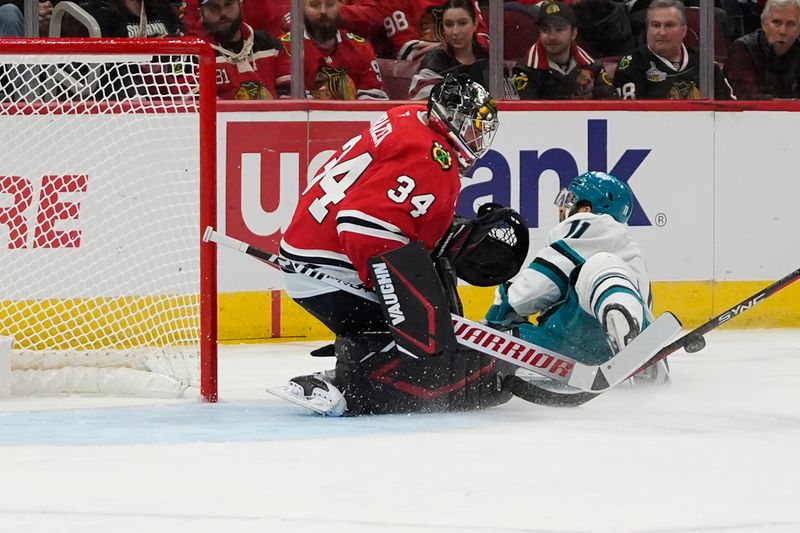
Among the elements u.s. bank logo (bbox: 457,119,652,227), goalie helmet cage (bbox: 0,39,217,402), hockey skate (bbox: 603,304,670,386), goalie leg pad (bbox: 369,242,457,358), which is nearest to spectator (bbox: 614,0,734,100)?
u.s. bank logo (bbox: 457,119,652,227)

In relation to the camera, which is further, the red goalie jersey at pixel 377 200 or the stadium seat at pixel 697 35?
the stadium seat at pixel 697 35

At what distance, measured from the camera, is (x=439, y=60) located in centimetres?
579

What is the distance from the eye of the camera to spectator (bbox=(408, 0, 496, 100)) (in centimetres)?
577

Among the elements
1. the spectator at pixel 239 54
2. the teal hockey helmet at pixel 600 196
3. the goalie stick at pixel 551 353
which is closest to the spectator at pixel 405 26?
the spectator at pixel 239 54

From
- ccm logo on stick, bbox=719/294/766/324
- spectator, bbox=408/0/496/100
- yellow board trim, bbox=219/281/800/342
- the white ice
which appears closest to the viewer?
the white ice

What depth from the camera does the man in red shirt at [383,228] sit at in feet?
12.3

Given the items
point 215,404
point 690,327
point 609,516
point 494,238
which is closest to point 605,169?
point 690,327

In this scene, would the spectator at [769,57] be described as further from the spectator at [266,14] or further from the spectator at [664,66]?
the spectator at [266,14]

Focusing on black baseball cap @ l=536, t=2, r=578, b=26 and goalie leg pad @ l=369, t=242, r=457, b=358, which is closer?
goalie leg pad @ l=369, t=242, r=457, b=358

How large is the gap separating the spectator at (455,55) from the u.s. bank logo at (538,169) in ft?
1.06

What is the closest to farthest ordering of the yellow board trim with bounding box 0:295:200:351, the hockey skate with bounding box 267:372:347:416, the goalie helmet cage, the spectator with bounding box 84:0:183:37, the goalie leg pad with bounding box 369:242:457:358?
the goalie leg pad with bounding box 369:242:457:358 → the hockey skate with bounding box 267:372:347:416 → the goalie helmet cage → the yellow board trim with bounding box 0:295:200:351 → the spectator with bounding box 84:0:183:37

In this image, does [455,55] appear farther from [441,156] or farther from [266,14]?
[441,156]

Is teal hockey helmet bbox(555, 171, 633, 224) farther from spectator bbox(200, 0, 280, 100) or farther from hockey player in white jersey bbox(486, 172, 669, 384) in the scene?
spectator bbox(200, 0, 280, 100)

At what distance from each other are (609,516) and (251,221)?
3.17 metres
